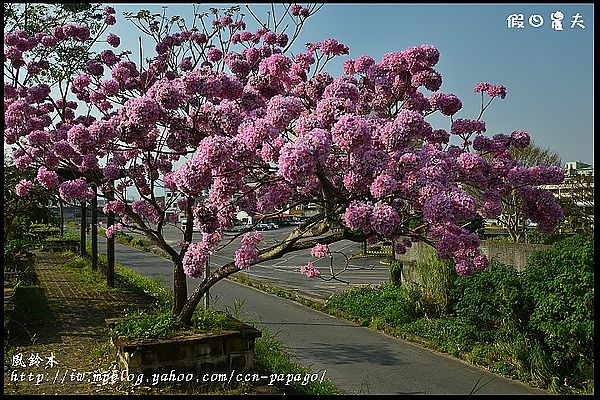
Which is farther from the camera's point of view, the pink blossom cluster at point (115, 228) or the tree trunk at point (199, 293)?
the pink blossom cluster at point (115, 228)

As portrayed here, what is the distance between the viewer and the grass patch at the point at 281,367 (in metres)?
5.07

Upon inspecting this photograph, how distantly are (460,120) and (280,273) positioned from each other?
1310 centimetres

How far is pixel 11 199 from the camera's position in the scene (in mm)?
8531

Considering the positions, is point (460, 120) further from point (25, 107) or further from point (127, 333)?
point (25, 107)

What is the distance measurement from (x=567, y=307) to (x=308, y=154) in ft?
12.7

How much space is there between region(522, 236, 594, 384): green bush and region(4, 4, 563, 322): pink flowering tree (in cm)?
185

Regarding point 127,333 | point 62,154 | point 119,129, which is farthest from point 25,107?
point 127,333

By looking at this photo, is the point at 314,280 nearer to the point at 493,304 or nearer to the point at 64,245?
the point at 493,304

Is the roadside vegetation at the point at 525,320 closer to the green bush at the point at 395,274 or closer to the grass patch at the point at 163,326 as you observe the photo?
the green bush at the point at 395,274

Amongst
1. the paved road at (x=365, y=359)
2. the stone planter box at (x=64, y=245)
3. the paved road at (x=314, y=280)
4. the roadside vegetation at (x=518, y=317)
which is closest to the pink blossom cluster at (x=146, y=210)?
the paved road at (x=365, y=359)

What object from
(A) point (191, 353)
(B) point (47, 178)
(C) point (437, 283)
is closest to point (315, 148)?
(A) point (191, 353)

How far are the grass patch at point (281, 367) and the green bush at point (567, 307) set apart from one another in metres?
2.33

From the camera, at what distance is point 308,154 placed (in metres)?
3.35
